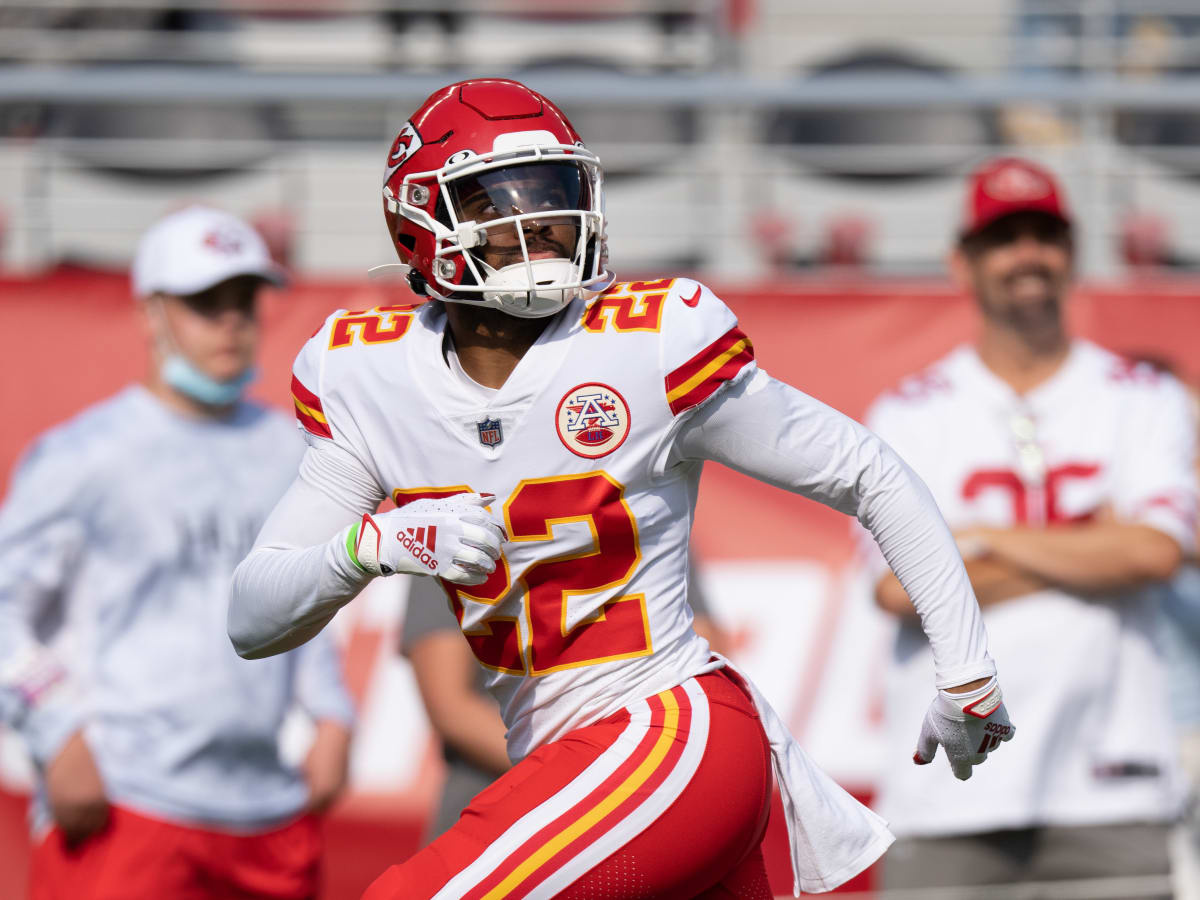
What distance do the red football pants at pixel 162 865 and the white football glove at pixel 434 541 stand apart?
1.99 metres

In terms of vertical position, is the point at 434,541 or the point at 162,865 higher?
the point at 434,541

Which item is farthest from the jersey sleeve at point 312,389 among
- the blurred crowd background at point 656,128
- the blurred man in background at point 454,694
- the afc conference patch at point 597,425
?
the blurred crowd background at point 656,128

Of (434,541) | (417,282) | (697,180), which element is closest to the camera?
(434,541)

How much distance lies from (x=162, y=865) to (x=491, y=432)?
2079 mm

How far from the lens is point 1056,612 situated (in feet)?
12.8

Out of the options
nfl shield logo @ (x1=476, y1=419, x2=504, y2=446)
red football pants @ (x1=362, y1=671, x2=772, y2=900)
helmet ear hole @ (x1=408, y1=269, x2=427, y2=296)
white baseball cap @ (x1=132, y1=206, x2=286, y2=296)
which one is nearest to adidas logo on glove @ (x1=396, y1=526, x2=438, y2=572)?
nfl shield logo @ (x1=476, y1=419, x2=504, y2=446)

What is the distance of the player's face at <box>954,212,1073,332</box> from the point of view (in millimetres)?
4133

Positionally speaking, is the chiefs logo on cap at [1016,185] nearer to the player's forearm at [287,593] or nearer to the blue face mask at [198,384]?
the blue face mask at [198,384]

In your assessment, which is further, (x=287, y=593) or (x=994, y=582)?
(x=994, y=582)

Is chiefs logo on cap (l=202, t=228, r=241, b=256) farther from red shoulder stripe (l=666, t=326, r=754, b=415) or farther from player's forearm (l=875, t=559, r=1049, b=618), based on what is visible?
red shoulder stripe (l=666, t=326, r=754, b=415)

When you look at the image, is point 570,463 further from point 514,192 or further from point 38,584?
point 38,584

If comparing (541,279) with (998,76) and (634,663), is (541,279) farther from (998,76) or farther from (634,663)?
(998,76)

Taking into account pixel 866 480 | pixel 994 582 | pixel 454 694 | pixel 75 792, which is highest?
pixel 866 480

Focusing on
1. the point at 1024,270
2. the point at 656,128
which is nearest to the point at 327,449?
the point at 1024,270
